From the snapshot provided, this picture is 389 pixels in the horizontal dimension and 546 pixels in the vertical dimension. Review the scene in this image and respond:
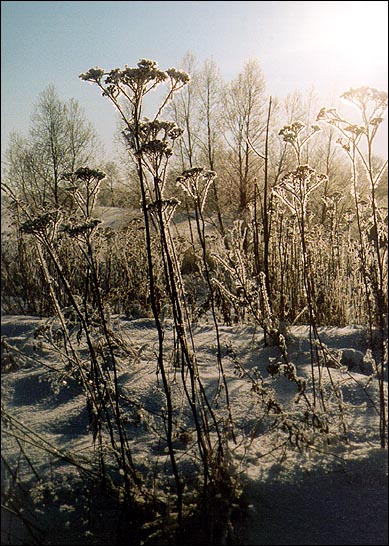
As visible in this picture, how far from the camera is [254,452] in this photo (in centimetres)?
158

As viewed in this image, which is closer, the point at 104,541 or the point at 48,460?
the point at 104,541

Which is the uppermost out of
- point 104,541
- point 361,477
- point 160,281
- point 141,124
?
point 141,124

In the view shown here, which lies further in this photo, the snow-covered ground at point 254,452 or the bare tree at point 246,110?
the bare tree at point 246,110

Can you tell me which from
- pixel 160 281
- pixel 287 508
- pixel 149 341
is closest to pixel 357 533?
pixel 287 508

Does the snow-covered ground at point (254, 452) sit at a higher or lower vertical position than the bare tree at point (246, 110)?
lower

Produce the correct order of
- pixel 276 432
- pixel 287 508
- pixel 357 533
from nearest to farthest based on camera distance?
1. pixel 357 533
2. pixel 287 508
3. pixel 276 432

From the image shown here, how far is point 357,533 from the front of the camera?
1.21 metres

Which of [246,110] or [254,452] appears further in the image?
[246,110]

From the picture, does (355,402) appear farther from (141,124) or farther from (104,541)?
(141,124)

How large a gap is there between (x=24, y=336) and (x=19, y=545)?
1859 mm

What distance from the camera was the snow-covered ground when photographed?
50.7 inches

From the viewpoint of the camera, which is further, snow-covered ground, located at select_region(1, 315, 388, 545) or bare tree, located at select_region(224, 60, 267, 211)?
bare tree, located at select_region(224, 60, 267, 211)

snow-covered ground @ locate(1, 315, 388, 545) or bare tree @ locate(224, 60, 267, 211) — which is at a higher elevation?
bare tree @ locate(224, 60, 267, 211)

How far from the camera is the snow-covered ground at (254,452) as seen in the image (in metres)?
1.29
